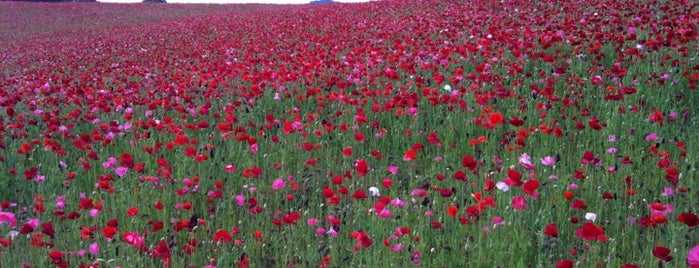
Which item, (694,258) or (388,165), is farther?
(388,165)

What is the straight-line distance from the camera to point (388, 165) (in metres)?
4.98

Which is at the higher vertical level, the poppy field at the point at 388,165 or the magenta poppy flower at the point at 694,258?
the magenta poppy flower at the point at 694,258

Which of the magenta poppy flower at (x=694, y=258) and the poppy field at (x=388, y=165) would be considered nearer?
the magenta poppy flower at (x=694, y=258)

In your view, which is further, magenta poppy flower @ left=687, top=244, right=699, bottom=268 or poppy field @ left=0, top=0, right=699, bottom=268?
poppy field @ left=0, top=0, right=699, bottom=268

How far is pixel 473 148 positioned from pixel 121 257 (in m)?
2.80

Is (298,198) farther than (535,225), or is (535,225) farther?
(298,198)

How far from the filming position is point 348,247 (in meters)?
3.57

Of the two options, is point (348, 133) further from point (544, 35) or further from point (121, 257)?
point (544, 35)

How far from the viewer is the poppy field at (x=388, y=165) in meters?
3.36

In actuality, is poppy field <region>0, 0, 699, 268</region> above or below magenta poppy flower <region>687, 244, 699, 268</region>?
below

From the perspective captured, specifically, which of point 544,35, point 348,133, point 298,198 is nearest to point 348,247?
point 298,198

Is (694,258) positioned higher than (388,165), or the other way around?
(694,258)

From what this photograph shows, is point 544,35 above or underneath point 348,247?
above

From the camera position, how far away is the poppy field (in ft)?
11.0
